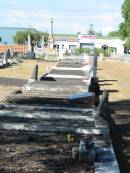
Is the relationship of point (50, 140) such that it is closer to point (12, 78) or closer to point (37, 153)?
point (37, 153)

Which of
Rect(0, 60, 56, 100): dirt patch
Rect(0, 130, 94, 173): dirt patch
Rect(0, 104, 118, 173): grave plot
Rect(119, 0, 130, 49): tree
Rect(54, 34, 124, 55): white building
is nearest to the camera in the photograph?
Rect(0, 130, 94, 173): dirt patch

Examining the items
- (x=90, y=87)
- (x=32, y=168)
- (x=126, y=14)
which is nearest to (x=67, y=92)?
(x=90, y=87)

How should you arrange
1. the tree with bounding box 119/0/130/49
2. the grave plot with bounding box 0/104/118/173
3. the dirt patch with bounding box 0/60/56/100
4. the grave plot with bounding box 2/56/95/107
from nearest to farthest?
the grave plot with bounding box 0/104/118/173 → the grave plot with bounding box 2/56/95/107 → the dirt patch with bounding box 0/60/56/100 → the tree with bounding box 119/0/130/49

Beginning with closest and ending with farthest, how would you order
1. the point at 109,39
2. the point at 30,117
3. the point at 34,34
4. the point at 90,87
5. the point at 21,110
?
the point at 30,117
the point at 21,110
the point at 90,87
the point at 109,39
the point at 34,34

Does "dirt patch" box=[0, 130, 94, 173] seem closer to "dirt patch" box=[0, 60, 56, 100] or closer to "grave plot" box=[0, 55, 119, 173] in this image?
"grave plot" box=[0, 55, 119, 173]

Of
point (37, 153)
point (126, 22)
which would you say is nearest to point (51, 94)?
point (37, 153)

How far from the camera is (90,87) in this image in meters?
17.2

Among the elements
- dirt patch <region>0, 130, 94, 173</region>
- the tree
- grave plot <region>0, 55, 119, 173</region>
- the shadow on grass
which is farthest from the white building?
dirt patch <region>0, 130, 94, 173</region>

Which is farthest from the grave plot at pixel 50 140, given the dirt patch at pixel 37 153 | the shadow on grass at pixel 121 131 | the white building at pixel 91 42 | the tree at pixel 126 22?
the white building at pixel 91 42

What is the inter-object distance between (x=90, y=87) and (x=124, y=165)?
8.88m

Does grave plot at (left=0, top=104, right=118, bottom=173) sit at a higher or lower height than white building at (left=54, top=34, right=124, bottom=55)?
higher

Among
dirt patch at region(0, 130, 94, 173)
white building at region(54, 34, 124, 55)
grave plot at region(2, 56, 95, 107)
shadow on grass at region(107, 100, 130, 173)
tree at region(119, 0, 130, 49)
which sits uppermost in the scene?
tree at region(119, 0, 130, 49)

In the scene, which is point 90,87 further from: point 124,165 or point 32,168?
point 32,168

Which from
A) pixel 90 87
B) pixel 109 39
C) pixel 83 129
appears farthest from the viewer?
pixel 109 39
